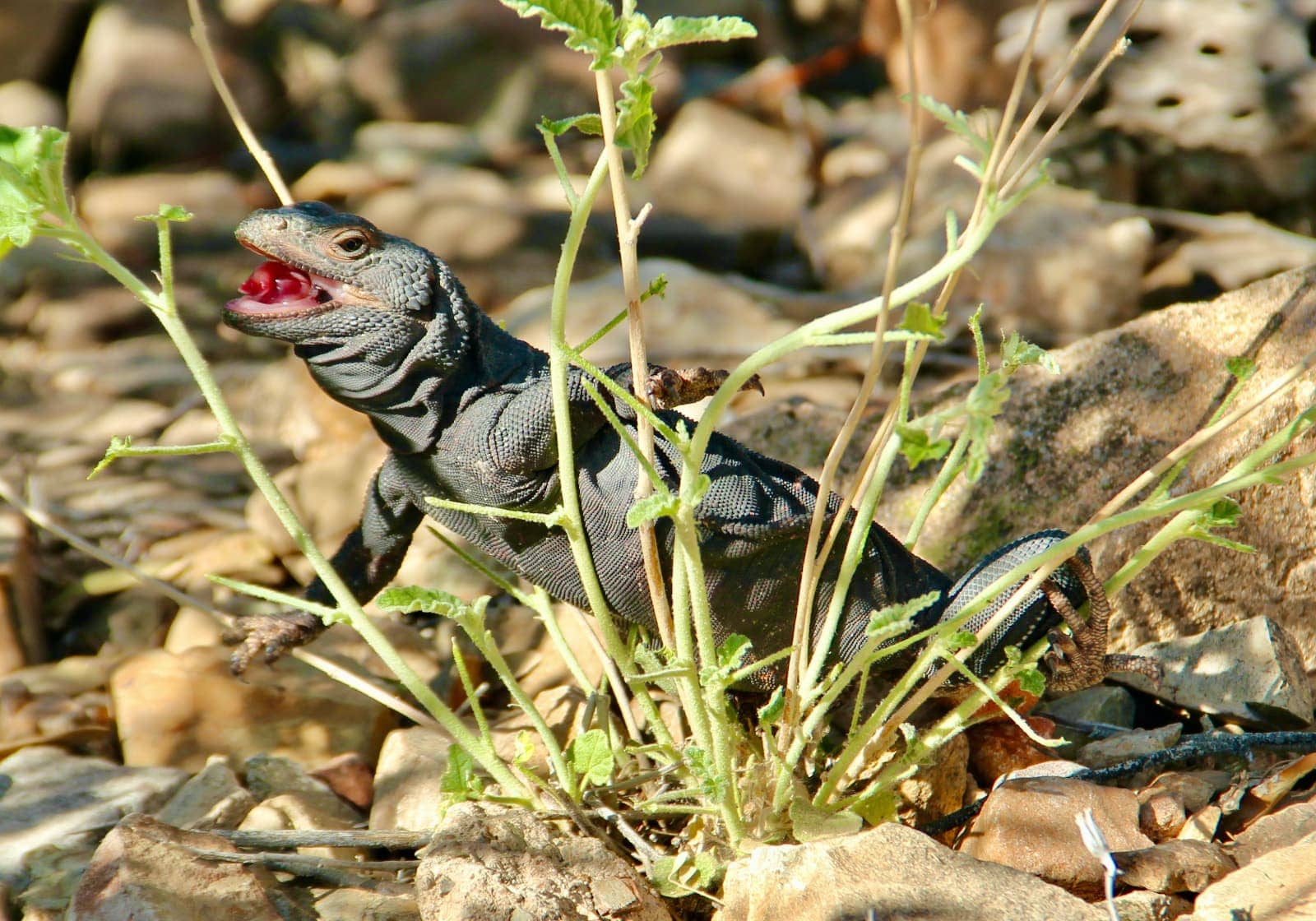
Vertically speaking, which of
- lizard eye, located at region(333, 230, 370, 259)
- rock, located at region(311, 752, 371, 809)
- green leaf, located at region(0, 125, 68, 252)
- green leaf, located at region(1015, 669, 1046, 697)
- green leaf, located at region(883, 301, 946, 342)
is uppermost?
green leaf, located at region(0, 125, 68, 252)

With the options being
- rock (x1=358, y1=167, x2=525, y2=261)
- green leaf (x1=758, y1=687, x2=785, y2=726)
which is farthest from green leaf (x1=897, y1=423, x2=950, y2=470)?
rock (x1=358, y1=167, x2=525, y2=261)

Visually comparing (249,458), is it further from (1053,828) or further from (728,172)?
(728,172)

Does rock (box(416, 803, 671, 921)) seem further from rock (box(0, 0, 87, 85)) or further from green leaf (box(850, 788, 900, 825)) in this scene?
rock (box(0, 0, 87, 85))

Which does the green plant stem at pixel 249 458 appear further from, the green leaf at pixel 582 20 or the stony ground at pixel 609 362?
the green leaf at pixel 582 20

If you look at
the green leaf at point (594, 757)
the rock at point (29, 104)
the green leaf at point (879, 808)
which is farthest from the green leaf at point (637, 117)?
the rock at point (29, 104)

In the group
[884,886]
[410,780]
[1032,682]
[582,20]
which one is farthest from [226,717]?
[582,20]

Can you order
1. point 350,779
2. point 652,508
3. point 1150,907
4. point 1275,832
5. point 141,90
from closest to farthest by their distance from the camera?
point 652,508 < point 1150,907 < point 1275,832 < point 350,779 < point 141,90

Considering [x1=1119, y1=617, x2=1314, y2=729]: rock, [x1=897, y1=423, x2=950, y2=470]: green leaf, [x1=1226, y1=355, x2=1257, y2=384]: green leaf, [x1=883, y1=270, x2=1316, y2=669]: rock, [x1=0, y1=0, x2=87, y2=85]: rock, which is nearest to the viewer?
[x1=897, y1=423, x2=950, y2=470]: green leaf
